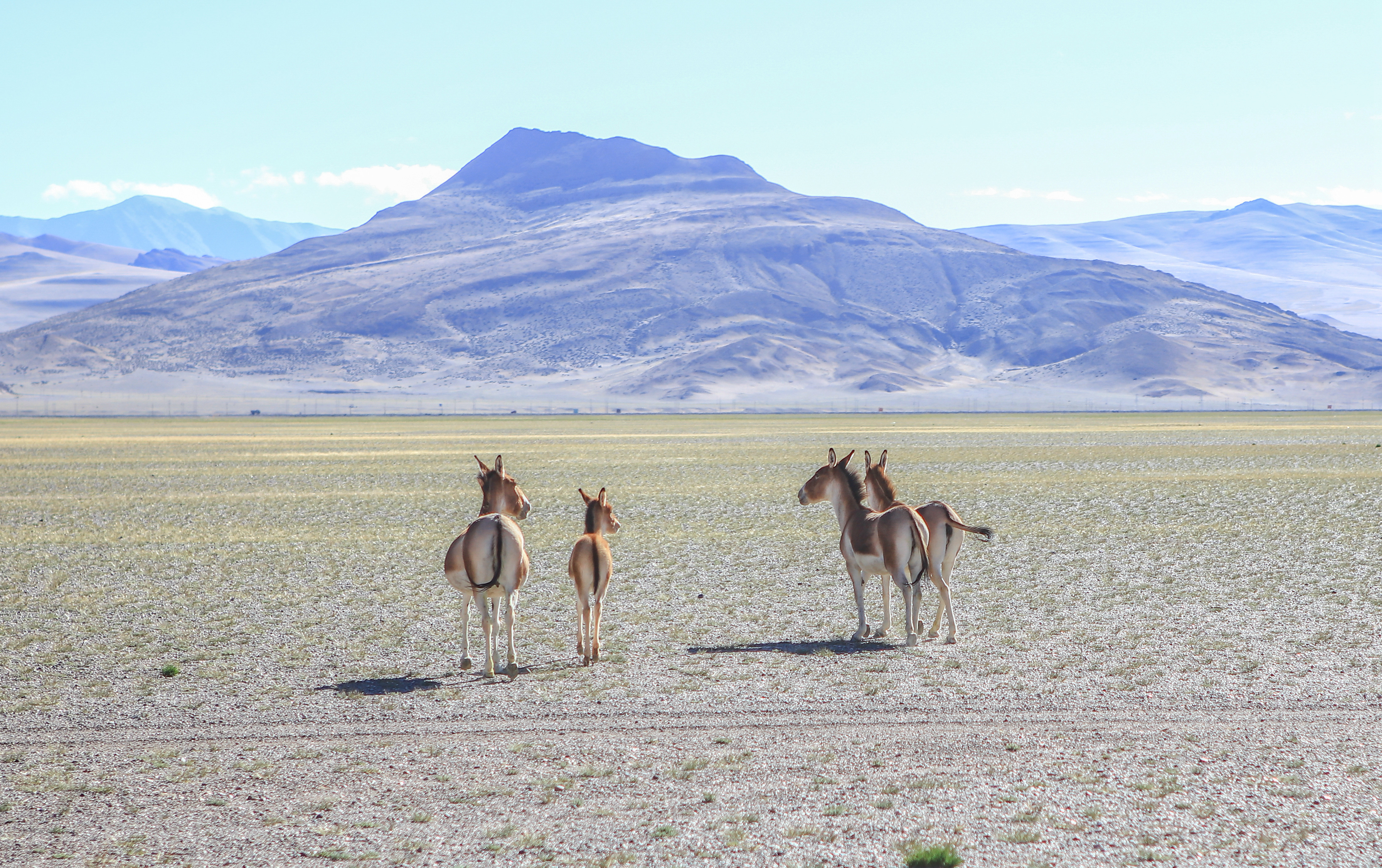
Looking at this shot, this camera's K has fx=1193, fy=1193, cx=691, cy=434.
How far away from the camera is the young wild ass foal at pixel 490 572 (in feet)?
32.5

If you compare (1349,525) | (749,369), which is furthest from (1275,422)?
(749,369)

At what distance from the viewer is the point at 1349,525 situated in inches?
861

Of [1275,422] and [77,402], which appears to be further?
[77,402]

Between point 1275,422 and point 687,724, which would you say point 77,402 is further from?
point 687,724

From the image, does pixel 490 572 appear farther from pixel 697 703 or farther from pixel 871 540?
pixel 871 540

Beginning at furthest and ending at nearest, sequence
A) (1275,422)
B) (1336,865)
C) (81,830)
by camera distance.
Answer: (1275,422)
(81,830)
(1336,865)

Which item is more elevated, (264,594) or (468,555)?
(468,555)

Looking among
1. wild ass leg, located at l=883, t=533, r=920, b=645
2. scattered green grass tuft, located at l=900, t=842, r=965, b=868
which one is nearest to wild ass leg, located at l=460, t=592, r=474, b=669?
wild ass leg, located at l=883, t=533, r=920, b=645

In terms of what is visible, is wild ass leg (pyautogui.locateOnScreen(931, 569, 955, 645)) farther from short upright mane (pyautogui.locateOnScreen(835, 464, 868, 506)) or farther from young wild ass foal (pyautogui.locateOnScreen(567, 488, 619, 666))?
young wild ass foal (pyautogui.locateOnScreen(567, 488, 619, 666))

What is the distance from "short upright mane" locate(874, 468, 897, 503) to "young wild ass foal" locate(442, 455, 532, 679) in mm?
4229

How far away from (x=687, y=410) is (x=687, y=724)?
146998mm

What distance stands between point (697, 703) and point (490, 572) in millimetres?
2035

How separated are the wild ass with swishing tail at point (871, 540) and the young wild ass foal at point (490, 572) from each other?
3.27m

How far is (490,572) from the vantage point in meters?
9.95
